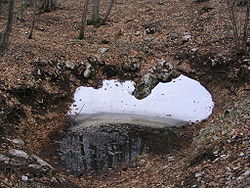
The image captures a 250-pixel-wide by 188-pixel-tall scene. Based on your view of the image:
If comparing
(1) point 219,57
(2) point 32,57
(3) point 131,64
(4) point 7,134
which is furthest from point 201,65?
(4) point 7,134

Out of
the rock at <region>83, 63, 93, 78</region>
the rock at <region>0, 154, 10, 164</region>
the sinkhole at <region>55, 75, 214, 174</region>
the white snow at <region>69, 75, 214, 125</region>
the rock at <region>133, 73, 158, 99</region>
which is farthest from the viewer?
the rock at <region>83, 63, 93, 78</region>

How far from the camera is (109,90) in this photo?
15.3 m

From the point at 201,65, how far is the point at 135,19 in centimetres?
771

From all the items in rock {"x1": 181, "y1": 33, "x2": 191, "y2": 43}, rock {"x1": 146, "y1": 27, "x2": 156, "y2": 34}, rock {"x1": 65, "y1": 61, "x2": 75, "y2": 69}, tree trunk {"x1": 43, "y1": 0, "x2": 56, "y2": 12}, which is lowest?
rock {"x1": 65, "y1": 61, "x2": 75, "y2": 69}

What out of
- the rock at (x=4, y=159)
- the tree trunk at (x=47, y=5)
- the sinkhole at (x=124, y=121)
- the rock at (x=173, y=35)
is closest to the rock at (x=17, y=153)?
the rock at (x=4, y=159)

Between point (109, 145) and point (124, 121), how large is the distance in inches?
81.2

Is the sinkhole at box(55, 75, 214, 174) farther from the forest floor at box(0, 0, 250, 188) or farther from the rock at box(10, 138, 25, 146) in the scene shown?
the rock at box(10, 138, 25, 146)

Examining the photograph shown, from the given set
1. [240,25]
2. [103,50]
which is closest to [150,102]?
[103,50]

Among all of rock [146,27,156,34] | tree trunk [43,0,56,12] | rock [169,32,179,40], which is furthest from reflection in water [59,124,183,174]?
tree trunk [43,0,56,12]

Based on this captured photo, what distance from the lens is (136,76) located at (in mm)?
16109

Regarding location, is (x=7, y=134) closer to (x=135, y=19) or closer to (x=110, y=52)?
(x=110, y=52)

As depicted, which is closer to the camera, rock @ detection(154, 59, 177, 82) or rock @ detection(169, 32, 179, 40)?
rock @ detection(154, 59, 177, 82)

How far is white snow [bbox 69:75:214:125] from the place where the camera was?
13711mm

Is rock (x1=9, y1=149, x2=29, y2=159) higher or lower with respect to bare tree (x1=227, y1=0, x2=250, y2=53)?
lower
